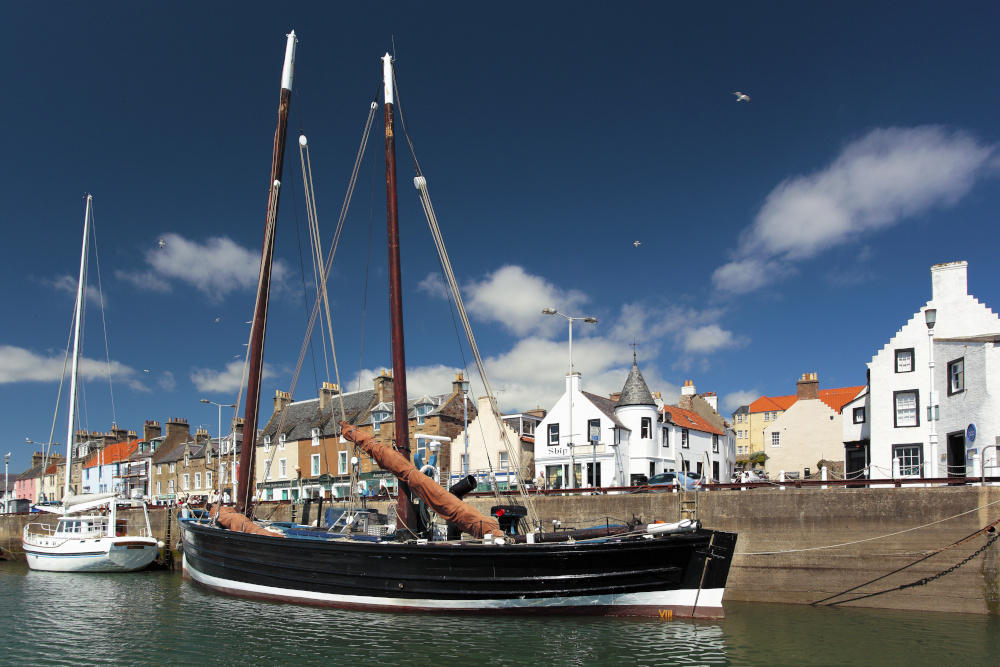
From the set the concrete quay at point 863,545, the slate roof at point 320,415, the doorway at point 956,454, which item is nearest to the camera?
the concrete quay at point 863,545

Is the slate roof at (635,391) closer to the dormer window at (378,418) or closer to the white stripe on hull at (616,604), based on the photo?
the dormer window at (378,418)

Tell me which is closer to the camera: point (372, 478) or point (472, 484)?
point (472, 484)

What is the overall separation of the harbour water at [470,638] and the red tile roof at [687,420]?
81.8ft

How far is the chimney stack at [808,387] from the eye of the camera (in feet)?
183

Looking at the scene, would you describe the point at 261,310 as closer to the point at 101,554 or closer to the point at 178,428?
the point at 101,554

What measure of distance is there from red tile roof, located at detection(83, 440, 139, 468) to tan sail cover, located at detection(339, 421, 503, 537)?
230 feet

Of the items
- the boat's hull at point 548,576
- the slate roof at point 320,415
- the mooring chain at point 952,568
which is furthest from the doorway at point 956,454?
the slate roof at point 320,415

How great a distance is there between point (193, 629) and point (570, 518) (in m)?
14.7

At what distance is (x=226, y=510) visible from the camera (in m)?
24.8

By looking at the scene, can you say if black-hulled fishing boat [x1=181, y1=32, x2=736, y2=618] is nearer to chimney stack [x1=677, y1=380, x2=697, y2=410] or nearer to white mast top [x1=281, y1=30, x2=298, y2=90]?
white mast top [x1=281, y1=30, x2=298, y2=90]

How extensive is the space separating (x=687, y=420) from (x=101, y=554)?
35817 mm

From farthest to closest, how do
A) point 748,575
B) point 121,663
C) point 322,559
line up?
point 748,575 < point 322,559 < point 121,663

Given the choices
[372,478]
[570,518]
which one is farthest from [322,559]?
[372,478]

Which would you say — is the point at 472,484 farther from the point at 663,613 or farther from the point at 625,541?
the point at 663,613
